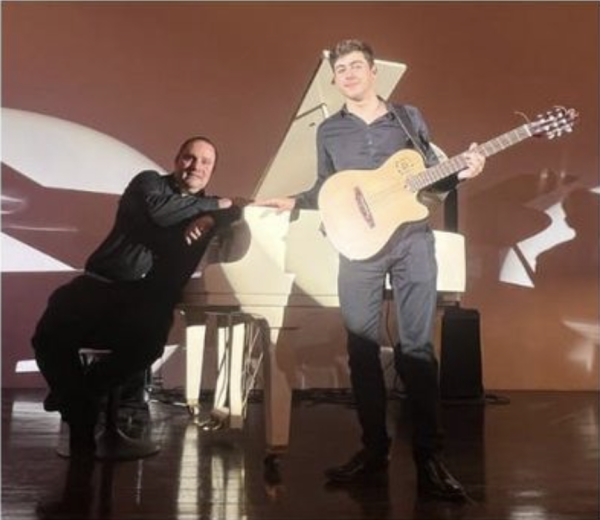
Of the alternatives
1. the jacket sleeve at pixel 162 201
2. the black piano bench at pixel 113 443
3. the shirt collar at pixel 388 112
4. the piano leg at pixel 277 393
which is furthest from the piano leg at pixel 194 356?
the shirt collar at pixel 388 112

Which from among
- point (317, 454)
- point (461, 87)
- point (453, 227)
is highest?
point (461, 87)

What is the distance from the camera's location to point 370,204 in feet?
6.68

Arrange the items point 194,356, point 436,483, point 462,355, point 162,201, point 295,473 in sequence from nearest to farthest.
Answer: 1. point 436,483
2. point 295,473
3. point 162,201
4. point 194,356
5. point 462,355

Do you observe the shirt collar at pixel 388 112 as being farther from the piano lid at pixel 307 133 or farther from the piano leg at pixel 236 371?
the piano leg at pixel 236 371

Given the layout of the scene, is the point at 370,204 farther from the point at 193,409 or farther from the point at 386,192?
the point at 193,409

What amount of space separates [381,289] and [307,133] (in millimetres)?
752

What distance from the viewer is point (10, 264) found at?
3.73 m

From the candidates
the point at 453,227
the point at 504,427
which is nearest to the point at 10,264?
the point at 453,227

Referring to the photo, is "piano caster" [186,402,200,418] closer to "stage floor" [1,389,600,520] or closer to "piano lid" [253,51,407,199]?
A: "stage floor" [1,389,600,520]

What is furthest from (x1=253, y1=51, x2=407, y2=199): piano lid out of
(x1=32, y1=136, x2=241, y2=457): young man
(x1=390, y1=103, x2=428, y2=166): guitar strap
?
(x1=390, y1=103, x2=428, y2=166): guitar strap

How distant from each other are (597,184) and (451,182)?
228 centimetres

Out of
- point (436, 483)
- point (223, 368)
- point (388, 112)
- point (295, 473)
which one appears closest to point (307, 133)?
point (388, 112)

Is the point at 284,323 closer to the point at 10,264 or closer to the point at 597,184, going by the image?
the point at 10,264

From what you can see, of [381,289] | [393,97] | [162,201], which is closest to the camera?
[381,289]
